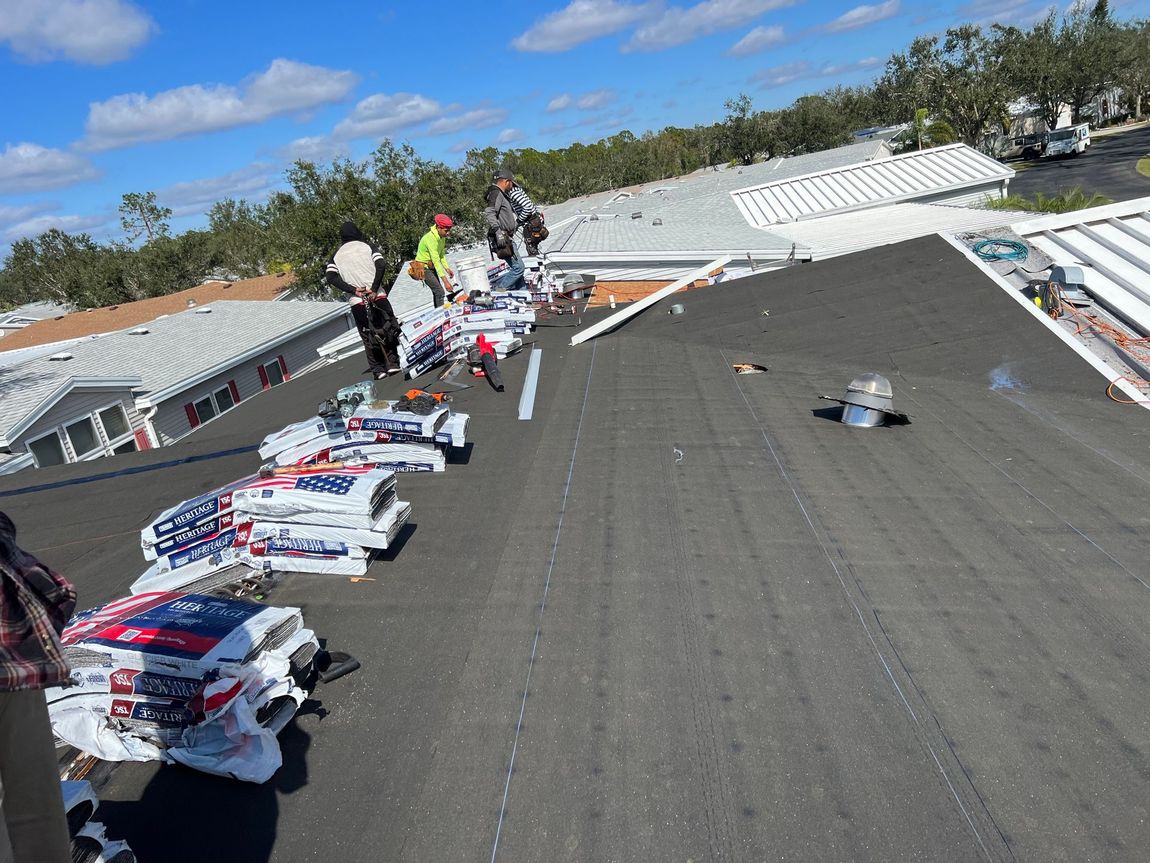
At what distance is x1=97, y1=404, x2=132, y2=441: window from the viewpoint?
734 inches

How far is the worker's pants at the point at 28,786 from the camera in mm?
1825

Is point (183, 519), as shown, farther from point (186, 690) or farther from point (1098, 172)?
point (1098, 172)

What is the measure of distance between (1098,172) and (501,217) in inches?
1584

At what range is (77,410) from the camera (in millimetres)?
17672

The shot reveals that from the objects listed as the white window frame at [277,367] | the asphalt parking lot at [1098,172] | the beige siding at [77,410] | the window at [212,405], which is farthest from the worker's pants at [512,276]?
the asphalt parking lot at [1098,172]

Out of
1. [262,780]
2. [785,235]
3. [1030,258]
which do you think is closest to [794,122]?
[785,235]

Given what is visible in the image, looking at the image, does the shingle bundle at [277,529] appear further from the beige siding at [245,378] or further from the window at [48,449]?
the beige siding at [245,378]

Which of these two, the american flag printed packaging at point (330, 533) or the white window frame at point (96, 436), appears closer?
the american flag printed packaging at point (330, 533)

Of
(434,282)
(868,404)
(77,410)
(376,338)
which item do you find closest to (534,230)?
(434,282)

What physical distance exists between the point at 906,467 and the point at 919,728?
320 centimetres

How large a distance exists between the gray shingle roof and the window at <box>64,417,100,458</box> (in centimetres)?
109

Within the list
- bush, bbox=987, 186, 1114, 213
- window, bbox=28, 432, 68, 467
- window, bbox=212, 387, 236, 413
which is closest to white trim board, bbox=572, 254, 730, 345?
window, bbox=28, 432, 68, 467

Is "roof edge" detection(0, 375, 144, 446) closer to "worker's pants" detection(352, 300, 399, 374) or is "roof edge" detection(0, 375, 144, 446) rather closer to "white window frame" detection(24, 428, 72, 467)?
"white window frame" detection(24, 428, 72, 467)

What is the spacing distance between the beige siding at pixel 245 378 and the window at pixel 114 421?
0.88 m
